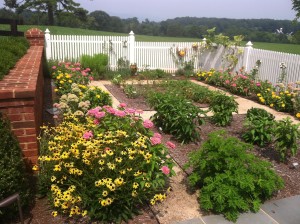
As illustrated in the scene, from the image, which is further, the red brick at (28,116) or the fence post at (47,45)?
the fence post at (47,45)

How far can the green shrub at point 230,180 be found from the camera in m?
2.95

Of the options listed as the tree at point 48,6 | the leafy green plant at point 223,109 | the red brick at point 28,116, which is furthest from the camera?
the tree at point 48,6

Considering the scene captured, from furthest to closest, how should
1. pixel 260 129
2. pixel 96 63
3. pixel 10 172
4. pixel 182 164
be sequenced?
pixel 96 63 → pixel 260 129 → pixel 182 164 → pixel 10 172

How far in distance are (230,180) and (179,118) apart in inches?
75.5

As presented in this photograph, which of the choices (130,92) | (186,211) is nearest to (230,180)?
(186,211)

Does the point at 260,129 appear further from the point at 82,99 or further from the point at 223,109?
the point at 82,99

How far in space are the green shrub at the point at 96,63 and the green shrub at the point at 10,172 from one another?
8.29 m

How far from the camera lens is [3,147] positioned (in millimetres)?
2611

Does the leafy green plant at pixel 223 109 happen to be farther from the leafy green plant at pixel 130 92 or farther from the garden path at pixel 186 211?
the leafy green plant at pixel 130 92

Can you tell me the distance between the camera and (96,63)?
36.4 ft

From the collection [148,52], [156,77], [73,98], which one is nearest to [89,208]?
[73,98]

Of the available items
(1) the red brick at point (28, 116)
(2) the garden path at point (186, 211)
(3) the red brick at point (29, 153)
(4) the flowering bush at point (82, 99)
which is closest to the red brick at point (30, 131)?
(1) the red brick at point (28, 116)

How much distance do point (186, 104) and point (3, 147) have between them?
3.20 meters

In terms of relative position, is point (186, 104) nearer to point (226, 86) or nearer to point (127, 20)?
point (226, 86)
